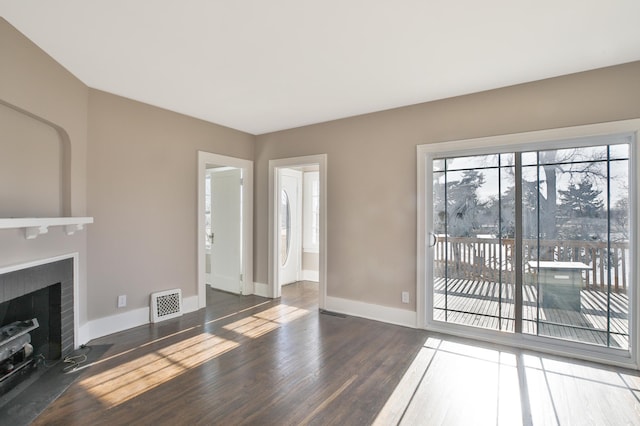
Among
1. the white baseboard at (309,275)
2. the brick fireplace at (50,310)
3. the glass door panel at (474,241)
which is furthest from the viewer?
the white baseboard at (309,275)

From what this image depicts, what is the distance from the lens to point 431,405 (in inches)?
88.6

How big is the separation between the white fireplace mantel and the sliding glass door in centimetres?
342

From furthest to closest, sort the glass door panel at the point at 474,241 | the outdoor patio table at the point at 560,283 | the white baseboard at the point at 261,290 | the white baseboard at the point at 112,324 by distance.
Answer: the white baseboard at the point at 261,290
the glass door panel at the point at 474,241
the white baseboard at the point at 112,324
the outdoor patio table at the point at 560,283

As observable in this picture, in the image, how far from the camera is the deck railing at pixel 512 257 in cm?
290

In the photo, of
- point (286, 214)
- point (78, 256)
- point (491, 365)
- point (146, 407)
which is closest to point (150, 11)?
point (78, 256)

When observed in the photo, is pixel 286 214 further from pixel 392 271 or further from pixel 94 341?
pixel 94 341

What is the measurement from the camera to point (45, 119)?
2639mm

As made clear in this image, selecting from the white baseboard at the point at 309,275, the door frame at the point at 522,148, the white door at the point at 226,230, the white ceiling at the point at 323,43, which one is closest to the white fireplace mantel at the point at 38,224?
the white ceiling at the point at 323,43

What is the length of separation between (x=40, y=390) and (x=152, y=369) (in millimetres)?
719

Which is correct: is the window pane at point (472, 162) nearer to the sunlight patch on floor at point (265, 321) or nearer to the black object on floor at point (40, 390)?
the sunlight patch on floor at point (265, 321)

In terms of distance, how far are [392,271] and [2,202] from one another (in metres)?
3.59

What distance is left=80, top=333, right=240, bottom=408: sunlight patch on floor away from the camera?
237 cm

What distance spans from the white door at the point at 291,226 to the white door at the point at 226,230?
98cm

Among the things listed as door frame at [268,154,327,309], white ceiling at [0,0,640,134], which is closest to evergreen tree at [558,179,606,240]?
white ceiling at [0,0,640,134]
